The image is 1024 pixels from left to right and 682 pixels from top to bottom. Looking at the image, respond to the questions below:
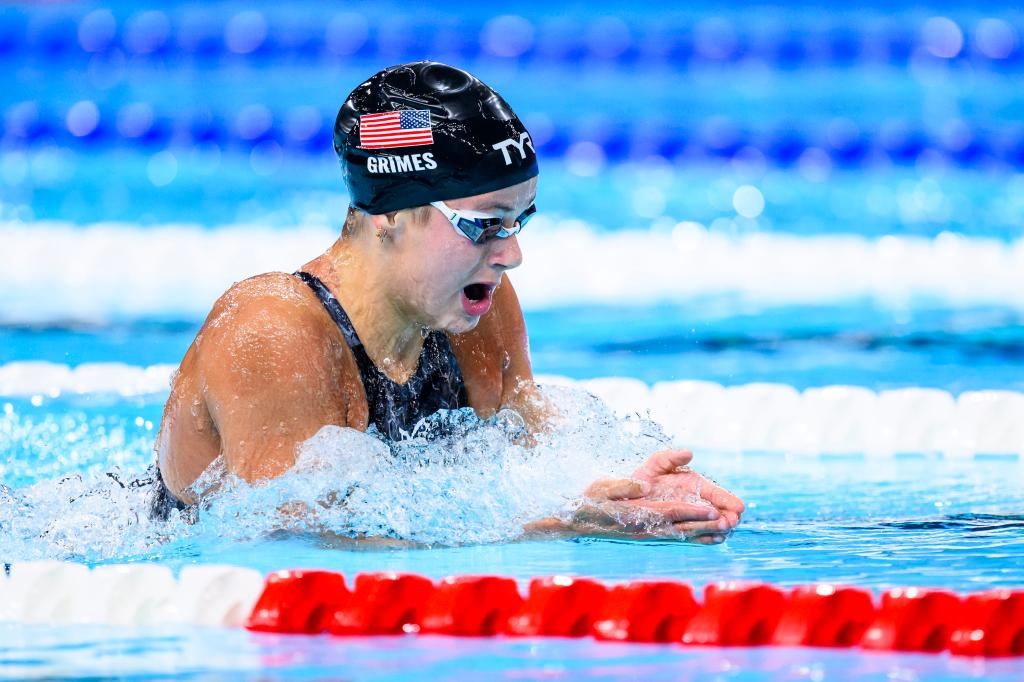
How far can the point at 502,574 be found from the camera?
267 centimetres

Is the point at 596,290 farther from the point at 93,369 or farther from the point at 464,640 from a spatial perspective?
the point at 464,640

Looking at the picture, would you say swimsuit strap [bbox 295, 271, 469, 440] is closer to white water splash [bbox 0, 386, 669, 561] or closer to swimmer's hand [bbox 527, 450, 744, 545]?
white water splash [bbox 0, 386, 669, 561]

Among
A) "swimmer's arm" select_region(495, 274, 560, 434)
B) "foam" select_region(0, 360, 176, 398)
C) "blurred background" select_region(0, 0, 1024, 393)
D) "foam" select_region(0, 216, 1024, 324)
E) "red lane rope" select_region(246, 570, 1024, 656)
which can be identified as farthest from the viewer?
"foam" select_region(0, 216, 1024, 324)

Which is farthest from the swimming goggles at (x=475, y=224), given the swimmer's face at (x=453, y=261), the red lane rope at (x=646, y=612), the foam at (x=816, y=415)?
the foam at (x=816, y=415)

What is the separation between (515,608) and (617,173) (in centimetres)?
703

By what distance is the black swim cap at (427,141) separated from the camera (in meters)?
2.65

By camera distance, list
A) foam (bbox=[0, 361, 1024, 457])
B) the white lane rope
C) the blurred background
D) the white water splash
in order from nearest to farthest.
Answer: the white lane rope < the white water splash < foam (bbox=[0, 361, 1024, 457]) < the blurred background

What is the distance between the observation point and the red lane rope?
2211 mm

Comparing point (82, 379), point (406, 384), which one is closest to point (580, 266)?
point (82, 379)

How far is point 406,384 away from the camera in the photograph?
112 inches

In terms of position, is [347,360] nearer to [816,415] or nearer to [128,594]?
[128,594]

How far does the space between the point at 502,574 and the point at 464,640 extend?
0.33 meters

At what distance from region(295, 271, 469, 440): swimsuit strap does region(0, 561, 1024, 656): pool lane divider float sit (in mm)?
395

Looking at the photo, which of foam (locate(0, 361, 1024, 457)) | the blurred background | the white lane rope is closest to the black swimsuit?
the white lane rope
